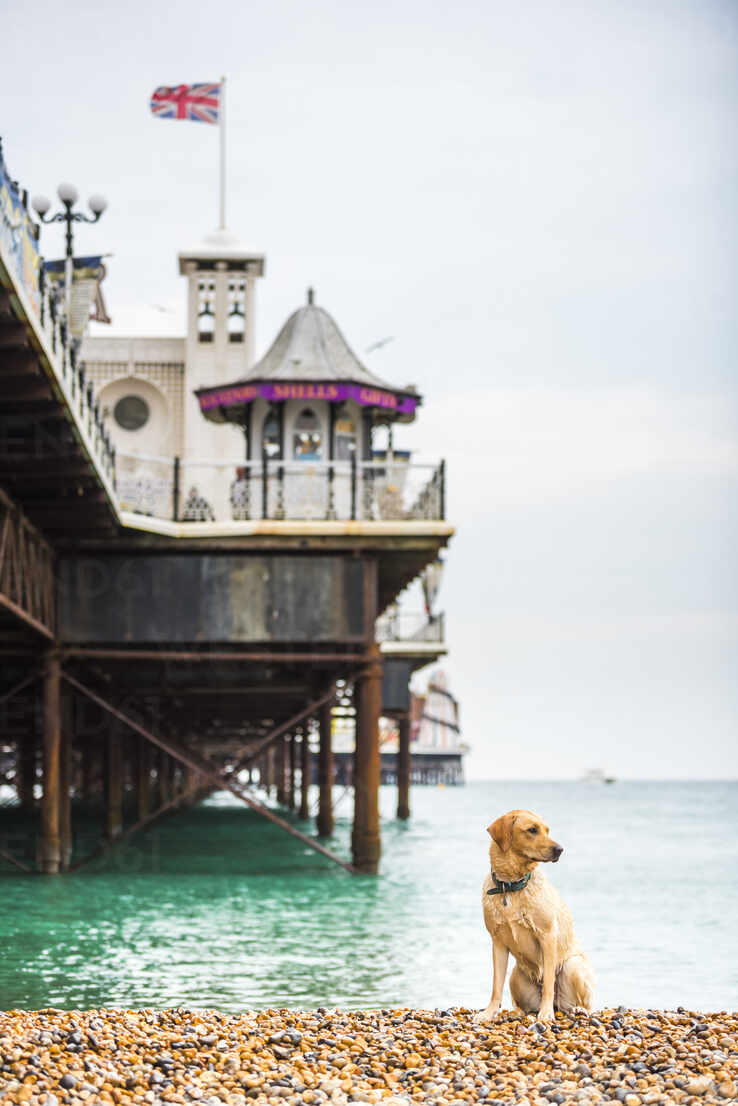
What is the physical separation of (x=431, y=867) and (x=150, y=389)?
25.6 meters

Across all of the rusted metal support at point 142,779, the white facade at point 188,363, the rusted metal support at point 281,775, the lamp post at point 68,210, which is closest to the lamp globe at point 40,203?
the lamp post at point 68,210

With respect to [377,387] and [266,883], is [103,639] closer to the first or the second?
[266,883]

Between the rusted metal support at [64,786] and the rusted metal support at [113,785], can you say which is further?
the rusted metal support at [113,785]

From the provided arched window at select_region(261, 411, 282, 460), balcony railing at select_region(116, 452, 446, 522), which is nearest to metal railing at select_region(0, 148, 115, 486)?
balcony railing at select_region(116, 452, 446, 522)

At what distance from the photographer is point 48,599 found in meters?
A: 25.8

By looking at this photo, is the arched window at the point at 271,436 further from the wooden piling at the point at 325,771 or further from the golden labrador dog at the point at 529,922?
the golden labrador dog at the point at 529,922

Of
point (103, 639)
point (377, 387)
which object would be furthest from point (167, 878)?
point (377, 387)

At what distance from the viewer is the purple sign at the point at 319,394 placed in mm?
30891

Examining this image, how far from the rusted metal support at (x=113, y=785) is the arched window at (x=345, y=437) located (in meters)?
11.1

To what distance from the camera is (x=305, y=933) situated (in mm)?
19875

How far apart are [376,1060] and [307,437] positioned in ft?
76.5

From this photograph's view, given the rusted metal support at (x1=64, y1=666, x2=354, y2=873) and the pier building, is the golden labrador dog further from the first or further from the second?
the rusted metal support at (x1=64, y1=666, x2=354, y2=873)

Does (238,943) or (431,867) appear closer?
(238,943)

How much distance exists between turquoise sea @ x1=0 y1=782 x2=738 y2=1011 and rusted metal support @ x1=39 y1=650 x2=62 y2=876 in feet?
2.24
